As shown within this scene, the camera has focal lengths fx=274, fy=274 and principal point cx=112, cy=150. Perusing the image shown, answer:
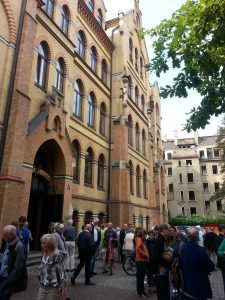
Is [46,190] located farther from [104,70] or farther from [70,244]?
[104,70]

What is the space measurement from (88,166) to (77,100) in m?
4.42

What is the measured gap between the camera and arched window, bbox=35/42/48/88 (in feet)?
46.3

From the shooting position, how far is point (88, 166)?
1825 centimetres

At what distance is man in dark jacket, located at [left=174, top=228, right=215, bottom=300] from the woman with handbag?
6.72ft

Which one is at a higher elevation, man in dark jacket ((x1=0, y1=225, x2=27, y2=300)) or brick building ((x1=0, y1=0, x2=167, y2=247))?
brick building ((x1=0, y1=0, x2=167, y2=247))

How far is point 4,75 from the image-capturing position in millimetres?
11266

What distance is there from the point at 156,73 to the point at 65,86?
307 inches

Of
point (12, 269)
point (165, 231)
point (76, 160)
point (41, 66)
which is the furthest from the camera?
point (76, 160)

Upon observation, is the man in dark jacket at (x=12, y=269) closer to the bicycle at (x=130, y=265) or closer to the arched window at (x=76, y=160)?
the bicycle at (x=130, y=265)

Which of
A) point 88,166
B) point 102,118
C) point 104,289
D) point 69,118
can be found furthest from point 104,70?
point 104,289

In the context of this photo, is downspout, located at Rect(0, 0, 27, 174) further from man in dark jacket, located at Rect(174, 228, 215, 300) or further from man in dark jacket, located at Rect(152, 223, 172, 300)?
man in dark jacket, located at Rect(174, 228, 215, 300)

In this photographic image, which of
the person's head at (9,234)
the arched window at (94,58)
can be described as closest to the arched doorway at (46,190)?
the person's head at (9,234)

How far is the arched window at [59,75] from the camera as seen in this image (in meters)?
15.7

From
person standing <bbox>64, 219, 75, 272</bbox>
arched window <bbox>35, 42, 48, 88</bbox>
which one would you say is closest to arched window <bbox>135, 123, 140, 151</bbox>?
arched window <bbox>35, 42, 48, 88</bbox>
